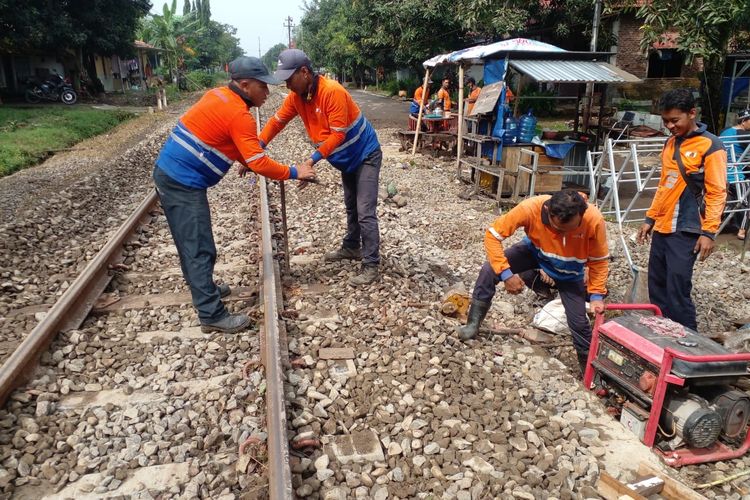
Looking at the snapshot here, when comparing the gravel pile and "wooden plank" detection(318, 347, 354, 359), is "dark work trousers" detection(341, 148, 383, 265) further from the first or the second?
"wooden plank" detection(318, 347, 354, 359)

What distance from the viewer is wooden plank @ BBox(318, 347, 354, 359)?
3729 mm

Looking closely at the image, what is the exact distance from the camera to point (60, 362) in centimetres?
364

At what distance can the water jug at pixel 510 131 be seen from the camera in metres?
8.84

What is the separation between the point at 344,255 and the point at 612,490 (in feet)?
11.2

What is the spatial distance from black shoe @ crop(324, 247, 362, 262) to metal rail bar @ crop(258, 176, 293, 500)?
0.85 metres

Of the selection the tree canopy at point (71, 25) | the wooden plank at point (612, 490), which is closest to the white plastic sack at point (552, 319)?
the wooden plank at point (612, 490)

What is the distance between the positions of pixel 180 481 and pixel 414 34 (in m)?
18.8

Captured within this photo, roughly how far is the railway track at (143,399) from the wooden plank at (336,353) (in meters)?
0.29

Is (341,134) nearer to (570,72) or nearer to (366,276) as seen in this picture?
(366,276)

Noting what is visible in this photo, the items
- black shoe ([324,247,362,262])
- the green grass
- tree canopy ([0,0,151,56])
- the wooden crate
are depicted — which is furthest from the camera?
tree canopy ([0,0,151,56])

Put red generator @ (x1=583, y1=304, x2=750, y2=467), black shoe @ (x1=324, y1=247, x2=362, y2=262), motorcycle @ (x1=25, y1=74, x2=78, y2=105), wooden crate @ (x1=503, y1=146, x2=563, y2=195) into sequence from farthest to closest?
Answer: motorcycle @ (x1=25, y1=74, x2=78, y2=105), wooden crate @ (x1=503, y1=146, x2=563, y2=195), black shoe @ (x1=324, y1=247, x2=362, y2=262), red generator @ (x1=583, y1=304, x2=750, y2=467)

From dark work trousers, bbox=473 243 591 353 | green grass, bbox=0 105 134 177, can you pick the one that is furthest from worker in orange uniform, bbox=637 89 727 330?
green grass, bbox=0 105 134 177

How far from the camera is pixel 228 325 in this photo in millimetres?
4020

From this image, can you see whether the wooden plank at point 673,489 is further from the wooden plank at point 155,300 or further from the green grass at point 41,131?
the green grass at point 41,131
